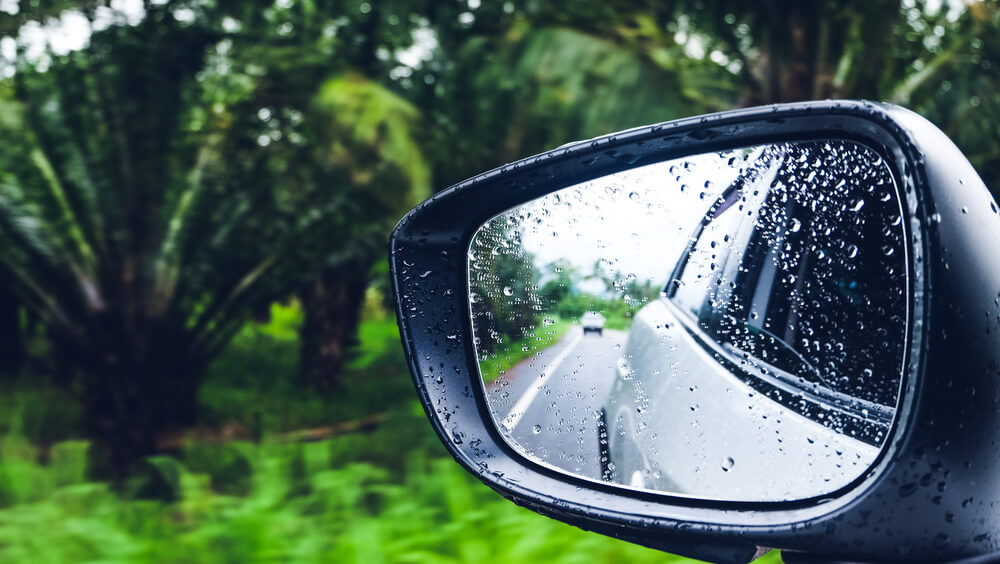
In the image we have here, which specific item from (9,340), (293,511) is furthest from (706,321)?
(9,340)

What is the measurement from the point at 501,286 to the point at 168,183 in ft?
12.7

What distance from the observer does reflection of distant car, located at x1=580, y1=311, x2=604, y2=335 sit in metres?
1.07

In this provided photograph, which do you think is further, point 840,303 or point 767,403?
point 767,403

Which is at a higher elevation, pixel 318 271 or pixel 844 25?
pixel 844 25

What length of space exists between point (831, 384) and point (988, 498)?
0.23m

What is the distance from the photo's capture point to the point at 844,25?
15.2ft

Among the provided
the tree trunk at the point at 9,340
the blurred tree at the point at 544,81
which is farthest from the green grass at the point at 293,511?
the tree trunk at the point at 9,340

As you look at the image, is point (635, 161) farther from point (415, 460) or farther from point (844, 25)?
point (844, 25)

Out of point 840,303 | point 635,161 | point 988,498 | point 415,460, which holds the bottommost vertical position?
point 415,460

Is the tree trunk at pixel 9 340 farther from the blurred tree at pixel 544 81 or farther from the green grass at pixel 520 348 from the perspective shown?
the green grass at pixel 520 348

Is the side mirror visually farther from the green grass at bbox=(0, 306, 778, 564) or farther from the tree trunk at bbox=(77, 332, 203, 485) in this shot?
the tree trunk at bbox=(77, 332, 203, 485)

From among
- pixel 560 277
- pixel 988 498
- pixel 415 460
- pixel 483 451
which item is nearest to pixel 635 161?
pixel 560 277

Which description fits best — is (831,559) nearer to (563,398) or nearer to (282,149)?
(563,398)

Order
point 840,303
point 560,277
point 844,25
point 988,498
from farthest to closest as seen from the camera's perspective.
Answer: point 844,25, point 560,277, point 840,303, point 988,498
